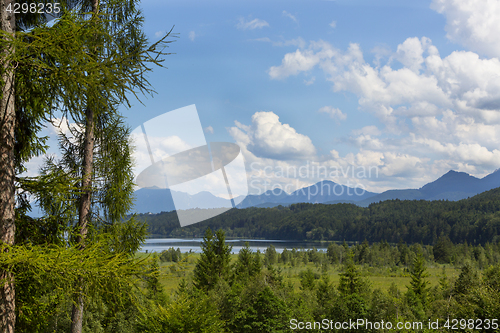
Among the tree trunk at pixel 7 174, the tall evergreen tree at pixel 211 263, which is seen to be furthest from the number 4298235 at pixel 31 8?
the tall evergreen tree at pixel 211 263

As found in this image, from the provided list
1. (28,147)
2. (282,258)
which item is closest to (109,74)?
(28,147)

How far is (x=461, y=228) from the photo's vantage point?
150 meters

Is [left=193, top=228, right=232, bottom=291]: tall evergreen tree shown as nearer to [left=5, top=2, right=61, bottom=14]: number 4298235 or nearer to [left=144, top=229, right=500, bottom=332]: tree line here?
[left=144, top=229, right=500, bottom=332]: tree line

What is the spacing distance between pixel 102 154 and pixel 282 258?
299ft

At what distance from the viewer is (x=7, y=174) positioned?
4.20 m

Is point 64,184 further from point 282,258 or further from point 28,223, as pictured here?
point 282,258

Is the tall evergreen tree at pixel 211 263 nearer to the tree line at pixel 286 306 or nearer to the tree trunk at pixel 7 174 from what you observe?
the tree line at pixel 286 306

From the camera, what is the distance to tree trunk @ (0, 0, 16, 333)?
402 cm

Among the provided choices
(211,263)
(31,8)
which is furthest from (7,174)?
(211,263)

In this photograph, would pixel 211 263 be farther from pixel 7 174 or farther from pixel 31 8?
pixel 7 174

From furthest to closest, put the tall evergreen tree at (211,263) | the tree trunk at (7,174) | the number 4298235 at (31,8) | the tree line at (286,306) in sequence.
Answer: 1. the tall evergreen tree at (211,263)
2. the tree line at (286,306)
3. the number 4298235 at (31,8)
4. the tree trunk at (7,174)

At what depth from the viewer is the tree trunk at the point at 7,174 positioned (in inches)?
158

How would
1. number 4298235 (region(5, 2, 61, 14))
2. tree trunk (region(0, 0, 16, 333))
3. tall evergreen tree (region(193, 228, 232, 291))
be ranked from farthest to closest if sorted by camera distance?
tall evergreen tree (region(193, 228, 232, 291)), number 4298235 (region(5, 2, 61, 14)), tree trunk (region(0, 0, 16, 333))

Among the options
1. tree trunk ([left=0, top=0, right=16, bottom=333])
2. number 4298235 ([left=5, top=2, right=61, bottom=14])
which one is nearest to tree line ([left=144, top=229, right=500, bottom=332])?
tree trunk ([left=0, top=0, right=16, bottom=333])
